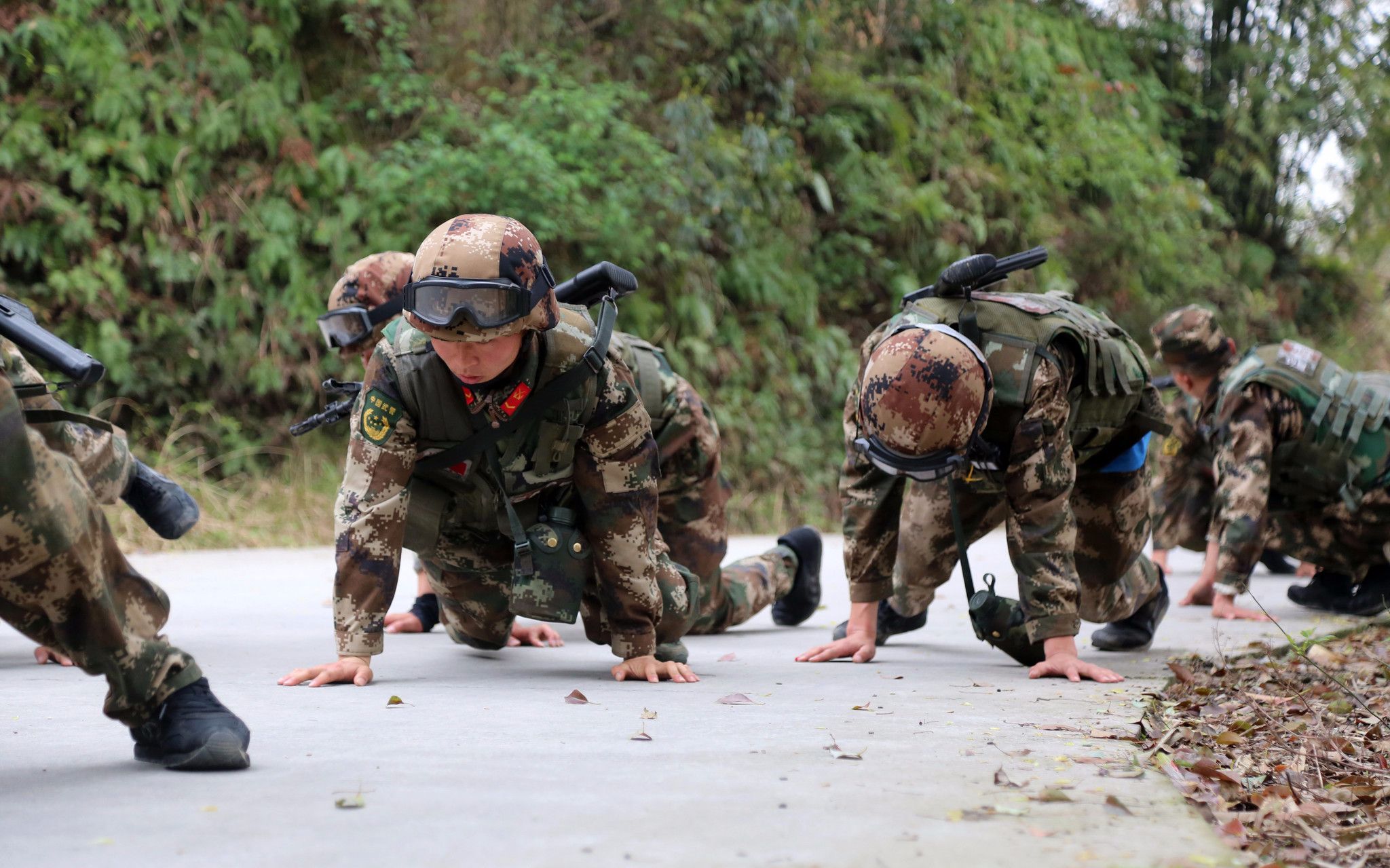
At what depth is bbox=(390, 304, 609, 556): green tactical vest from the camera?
3857 millimetres

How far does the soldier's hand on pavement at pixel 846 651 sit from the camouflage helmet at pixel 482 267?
5.68 ft

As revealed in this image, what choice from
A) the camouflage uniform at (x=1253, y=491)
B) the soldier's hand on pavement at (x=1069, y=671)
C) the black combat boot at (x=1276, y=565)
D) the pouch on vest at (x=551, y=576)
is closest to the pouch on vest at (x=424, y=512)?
the pouch on vest at (x=551, y=576)

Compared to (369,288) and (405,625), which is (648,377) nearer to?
(369,288)

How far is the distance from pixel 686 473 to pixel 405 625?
1303 millimetres

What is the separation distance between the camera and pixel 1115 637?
17.4 feet

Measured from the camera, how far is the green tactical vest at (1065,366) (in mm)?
4344

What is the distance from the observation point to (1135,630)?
532 cm

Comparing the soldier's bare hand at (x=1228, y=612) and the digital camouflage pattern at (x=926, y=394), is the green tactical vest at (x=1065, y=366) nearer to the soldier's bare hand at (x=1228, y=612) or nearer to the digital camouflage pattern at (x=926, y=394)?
the digital camouflage pattern at (x=926, y=394)

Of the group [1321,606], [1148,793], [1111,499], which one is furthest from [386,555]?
[1321,606]

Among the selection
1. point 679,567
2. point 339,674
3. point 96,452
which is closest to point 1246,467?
point 679,567

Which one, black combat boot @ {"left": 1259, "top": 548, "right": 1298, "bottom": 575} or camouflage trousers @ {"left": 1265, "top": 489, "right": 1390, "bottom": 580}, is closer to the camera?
camouflage trousers @ {"left": 1265, "top": 489, "right": 1390, "bottom": 580}

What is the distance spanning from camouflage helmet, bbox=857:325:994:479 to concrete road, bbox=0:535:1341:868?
0.70 meters

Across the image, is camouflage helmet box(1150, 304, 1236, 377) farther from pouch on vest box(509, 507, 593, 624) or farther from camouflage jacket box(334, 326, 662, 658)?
pouch on vest box(509, 507, 593, 624)

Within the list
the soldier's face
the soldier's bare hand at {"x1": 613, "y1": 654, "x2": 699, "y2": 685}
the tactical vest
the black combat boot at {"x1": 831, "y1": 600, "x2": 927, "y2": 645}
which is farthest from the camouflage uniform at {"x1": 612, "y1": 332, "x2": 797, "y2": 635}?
the soldier's face
